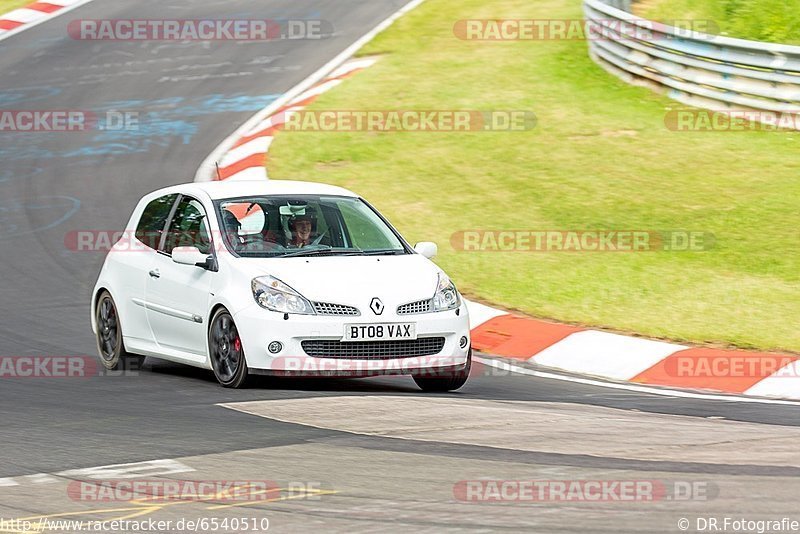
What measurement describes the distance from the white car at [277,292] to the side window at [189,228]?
0.4 inches

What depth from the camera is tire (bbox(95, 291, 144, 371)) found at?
11.3m

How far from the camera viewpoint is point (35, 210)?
55.6 feet

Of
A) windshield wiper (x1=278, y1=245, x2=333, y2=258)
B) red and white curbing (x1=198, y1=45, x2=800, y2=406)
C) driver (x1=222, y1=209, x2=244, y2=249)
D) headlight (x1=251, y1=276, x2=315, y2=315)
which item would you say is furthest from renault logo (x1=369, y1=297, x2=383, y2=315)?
red and white curbing (x1=198, y1=45, x2=800, y2=406)

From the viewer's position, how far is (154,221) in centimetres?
1142

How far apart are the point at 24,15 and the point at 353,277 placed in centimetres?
1983

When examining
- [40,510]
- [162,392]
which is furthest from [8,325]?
[40,510]

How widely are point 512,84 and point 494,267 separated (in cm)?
779

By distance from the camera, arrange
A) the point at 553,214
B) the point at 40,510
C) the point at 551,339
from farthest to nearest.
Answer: the point at 553,214 → the point at 551,339 → the point at 40,510

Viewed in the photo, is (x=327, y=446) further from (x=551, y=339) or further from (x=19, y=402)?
(x=551, y=339)

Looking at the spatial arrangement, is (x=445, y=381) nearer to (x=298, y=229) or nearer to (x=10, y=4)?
(x=298, y=229)

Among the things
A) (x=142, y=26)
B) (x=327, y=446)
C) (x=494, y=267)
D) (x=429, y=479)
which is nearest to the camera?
(x=429, y=479)
